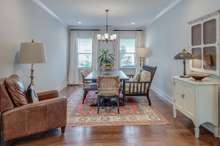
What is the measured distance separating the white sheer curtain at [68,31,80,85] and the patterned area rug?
3780mm

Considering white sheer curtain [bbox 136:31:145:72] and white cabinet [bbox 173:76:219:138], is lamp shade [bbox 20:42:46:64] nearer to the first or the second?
white cabinet [bbox 173:76:219:138]

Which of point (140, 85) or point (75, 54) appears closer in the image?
point (140, 85)

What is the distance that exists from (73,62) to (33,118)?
6429mm

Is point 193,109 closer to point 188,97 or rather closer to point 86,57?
point 188,97

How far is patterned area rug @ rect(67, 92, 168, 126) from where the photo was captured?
408 cm

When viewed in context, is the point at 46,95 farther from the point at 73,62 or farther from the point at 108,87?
the point at 73,62

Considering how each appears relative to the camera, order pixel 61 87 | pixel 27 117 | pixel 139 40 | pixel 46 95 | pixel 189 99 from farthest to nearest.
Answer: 1. pixel 139 40
2. pixel 61 87
3. pixel 46 95
4. pixel 189 99
5. pixel 27 117

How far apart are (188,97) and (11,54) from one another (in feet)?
10.1

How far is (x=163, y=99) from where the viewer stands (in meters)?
6.28

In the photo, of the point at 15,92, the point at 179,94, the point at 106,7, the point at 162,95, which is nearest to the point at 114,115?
the point at 179,94

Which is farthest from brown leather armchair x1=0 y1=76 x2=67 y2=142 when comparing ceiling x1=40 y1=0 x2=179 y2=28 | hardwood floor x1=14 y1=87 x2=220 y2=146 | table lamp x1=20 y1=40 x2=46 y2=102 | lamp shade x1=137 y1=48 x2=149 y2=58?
lamp shade x1=137 y1=48 x2=149 y2=58

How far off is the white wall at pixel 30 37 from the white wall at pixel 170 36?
10.8ft

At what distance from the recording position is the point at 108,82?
473cm

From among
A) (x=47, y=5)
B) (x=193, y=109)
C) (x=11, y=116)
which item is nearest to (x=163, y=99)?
(x=193, y=109)
